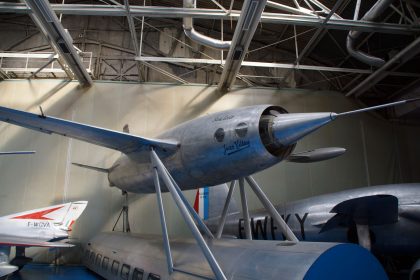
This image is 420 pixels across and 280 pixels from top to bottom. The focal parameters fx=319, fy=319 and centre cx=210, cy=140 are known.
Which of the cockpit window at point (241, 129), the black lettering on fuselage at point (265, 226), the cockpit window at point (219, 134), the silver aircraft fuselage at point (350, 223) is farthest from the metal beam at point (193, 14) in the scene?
the black lettering on fuselage at point (265, 226)

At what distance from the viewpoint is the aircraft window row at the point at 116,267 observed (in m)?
4.64

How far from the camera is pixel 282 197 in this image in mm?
10633

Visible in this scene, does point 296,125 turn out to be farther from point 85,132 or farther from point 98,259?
point 98,259

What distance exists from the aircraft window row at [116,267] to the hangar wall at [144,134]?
95.7 inches

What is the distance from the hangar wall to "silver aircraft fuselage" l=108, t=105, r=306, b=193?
19.0 ft

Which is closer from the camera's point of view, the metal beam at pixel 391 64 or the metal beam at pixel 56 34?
the metal beam at pixel 56 34

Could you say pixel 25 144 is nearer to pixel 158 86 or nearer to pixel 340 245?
pixel 158 86

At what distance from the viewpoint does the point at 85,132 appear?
15.8 feet

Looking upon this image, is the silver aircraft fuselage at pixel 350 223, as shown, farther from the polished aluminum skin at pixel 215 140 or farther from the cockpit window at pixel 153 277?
the cockpit window at pixel 153 277

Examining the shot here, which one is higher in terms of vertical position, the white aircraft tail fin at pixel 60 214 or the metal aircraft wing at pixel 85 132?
the metal aircraft wing at pixel 85 132

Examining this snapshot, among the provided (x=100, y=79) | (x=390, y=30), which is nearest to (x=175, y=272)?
(x=390, y=30)

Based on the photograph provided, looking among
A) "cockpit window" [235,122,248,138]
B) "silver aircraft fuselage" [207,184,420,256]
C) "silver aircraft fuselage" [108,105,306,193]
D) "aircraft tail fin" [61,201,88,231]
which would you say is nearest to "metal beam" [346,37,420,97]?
"silver aircraft fuselage" [207,184,420,256]

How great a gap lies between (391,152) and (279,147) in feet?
31.6

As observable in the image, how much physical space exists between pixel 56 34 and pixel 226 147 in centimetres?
630
